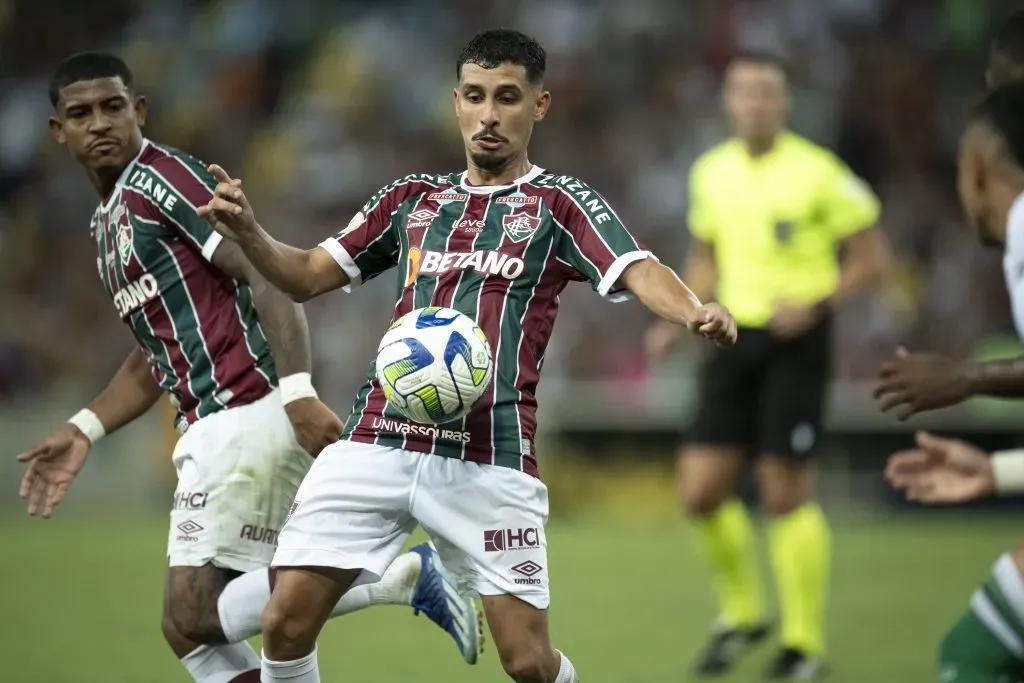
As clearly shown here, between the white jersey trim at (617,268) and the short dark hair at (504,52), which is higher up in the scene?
the short dark hair at (504,52)

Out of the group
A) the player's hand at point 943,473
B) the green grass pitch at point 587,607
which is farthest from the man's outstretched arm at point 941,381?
the green grass pitch at point 587,607

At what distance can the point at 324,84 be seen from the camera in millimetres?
17844

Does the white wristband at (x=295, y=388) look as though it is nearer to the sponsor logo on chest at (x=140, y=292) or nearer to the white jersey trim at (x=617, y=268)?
the sponsor logo on chest at (x=140, y=292)

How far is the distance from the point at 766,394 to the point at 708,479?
1.82 ft

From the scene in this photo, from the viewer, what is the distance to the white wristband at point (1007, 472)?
3779 millimetres

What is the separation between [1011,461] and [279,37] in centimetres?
1580

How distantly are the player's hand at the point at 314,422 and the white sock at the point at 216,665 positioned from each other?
2.77 ft

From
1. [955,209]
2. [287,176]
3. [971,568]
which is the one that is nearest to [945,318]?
[955,209]

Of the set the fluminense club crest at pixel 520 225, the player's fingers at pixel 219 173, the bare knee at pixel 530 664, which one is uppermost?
the player's fingers at pixel 219 173

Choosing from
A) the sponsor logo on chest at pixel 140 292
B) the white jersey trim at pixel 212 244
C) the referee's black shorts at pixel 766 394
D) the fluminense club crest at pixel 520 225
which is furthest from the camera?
the referee's black shorts at pixel 766 394

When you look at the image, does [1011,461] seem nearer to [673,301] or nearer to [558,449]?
[673,301]

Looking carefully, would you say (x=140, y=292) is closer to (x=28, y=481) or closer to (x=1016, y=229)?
(x=28, y=481)

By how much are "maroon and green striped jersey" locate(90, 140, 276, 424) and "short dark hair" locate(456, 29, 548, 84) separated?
1.13 meters

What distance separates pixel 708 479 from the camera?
768 cm
